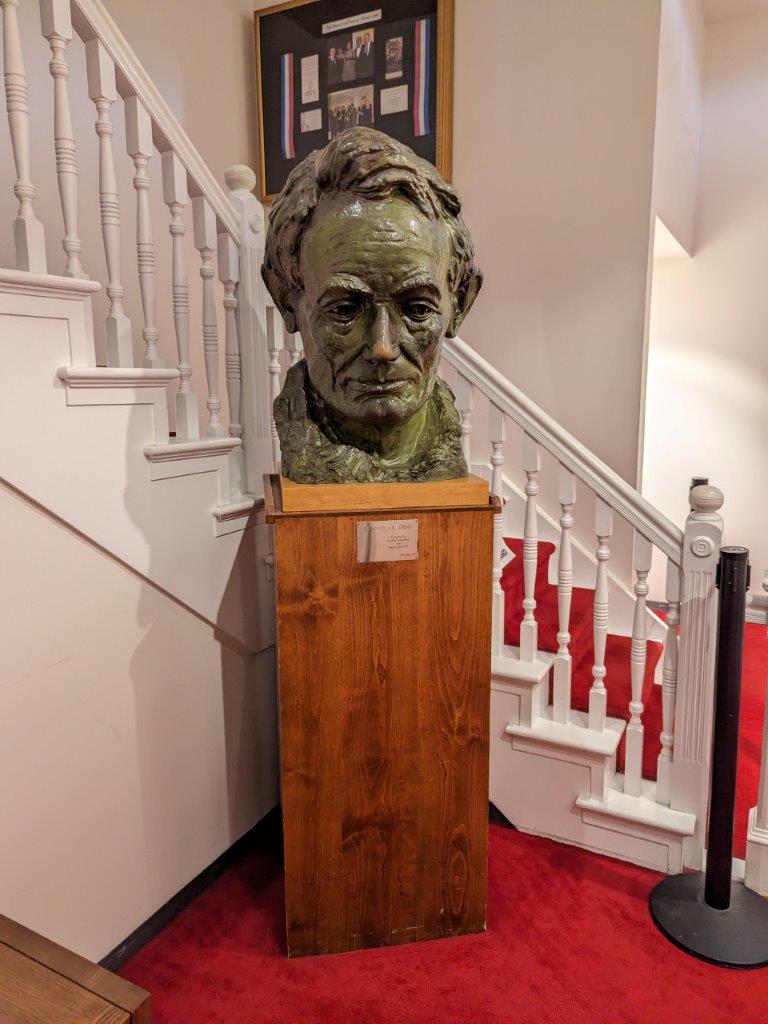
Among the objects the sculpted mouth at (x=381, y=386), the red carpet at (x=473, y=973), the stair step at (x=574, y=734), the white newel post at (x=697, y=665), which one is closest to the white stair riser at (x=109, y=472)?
the sculpted mouth at (x=381, y=386)

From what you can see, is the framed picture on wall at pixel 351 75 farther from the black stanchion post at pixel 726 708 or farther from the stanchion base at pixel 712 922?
the stanchion base at pixel 712 922

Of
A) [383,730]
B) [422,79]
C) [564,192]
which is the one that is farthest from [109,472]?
[422,79]

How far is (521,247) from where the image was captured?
2.89 m

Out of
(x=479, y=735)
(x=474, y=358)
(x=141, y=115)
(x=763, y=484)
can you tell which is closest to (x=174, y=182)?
(x=141, y=115)

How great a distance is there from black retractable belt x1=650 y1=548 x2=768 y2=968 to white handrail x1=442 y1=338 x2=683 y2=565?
223 millimetres

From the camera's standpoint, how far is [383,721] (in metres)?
1.53

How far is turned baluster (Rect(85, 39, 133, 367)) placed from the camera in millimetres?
1475

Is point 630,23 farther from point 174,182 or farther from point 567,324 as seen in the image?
point 174,182

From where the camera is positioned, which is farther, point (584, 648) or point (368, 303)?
point (584, 648)

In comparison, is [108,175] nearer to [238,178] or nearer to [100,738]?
[238,178]

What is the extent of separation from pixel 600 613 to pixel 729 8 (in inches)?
136

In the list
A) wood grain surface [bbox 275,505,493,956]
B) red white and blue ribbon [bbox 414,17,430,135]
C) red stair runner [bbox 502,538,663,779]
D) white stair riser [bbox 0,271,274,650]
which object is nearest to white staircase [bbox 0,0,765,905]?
white stair riser [bbox 0,271,274,650]

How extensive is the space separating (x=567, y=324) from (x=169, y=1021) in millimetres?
2692

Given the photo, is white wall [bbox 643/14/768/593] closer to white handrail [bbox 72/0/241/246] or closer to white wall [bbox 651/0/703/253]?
white wall [bbox 651/0/703/253]
